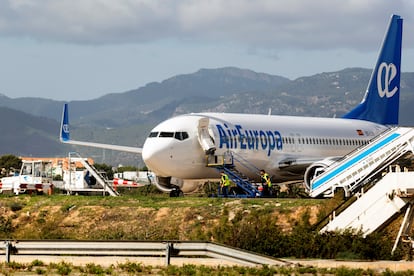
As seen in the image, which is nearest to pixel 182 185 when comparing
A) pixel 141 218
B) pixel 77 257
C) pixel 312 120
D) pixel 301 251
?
pixel 141 218

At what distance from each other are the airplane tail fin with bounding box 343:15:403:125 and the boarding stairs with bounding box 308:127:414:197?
909 inches

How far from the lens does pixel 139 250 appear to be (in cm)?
2817

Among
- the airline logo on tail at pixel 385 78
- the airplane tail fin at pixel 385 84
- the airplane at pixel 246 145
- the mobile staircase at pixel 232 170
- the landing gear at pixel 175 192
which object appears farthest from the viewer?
the airline logo on tail at pixel 385 78

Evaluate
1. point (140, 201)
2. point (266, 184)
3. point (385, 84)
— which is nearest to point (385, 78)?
point (385, 84)

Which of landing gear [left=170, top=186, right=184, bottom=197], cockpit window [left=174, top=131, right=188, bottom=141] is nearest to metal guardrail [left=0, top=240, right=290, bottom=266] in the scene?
cockpit window [left=174, top=131, right=188, bottom=141]

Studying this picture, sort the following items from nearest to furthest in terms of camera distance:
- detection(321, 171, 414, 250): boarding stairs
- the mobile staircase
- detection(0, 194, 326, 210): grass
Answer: detection(321, 171, 414, 250): boarding stairs
detection(0, 194, 326, 210): grass
the mobile staircase

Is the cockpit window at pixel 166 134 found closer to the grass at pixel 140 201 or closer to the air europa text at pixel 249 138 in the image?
the air europa text at pixel 249 138

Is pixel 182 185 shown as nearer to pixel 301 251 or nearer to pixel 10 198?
pixel 10 198

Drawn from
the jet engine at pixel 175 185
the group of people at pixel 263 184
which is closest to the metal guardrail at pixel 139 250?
the group of people at pixel 263 184

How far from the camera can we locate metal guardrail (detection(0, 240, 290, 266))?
90.3 feet

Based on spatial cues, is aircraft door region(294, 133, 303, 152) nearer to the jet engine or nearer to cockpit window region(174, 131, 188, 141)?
the jet engine

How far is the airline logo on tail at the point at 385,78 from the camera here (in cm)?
6931

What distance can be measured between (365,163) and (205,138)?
9948mm

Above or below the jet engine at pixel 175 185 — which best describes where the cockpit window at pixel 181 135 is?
above
